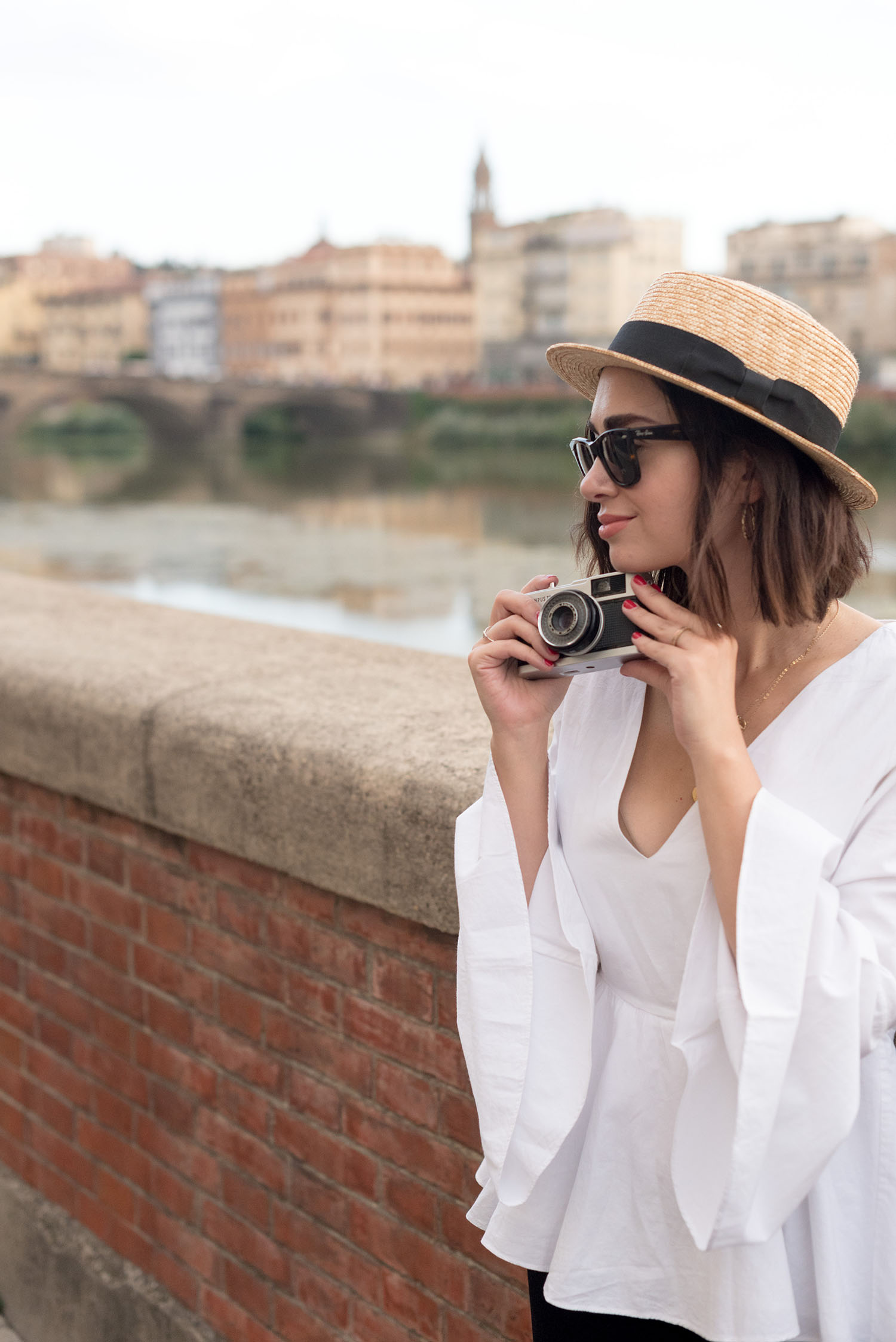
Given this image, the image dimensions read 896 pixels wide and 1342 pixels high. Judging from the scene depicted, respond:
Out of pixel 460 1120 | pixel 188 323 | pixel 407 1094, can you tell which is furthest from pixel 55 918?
pixel 188 323

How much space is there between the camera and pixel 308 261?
93.1 meters

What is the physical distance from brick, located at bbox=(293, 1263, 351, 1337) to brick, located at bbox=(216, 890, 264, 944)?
500 mm

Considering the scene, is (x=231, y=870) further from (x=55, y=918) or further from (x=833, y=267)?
(x=833, y=267)

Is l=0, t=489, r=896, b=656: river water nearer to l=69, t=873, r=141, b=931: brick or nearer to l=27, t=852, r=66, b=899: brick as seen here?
l=27, t=852, r=66, b=899: brick

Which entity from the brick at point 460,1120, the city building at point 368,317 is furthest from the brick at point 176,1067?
the city building at point 368,317

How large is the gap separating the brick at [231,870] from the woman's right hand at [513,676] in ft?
2.48

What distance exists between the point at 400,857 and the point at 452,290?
91.7 m

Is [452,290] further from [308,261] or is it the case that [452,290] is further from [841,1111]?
[841,1111]

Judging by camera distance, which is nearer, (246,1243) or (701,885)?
(701,885)

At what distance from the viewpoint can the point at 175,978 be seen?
2172 mm

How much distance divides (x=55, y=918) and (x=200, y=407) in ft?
179

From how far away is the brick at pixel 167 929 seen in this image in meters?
2.14

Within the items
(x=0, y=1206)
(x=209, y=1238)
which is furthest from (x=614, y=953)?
(x=0, y=1206)

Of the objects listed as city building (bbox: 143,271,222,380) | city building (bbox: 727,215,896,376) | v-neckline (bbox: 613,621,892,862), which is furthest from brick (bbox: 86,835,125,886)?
city building (bbox: 143,271,222,380)
